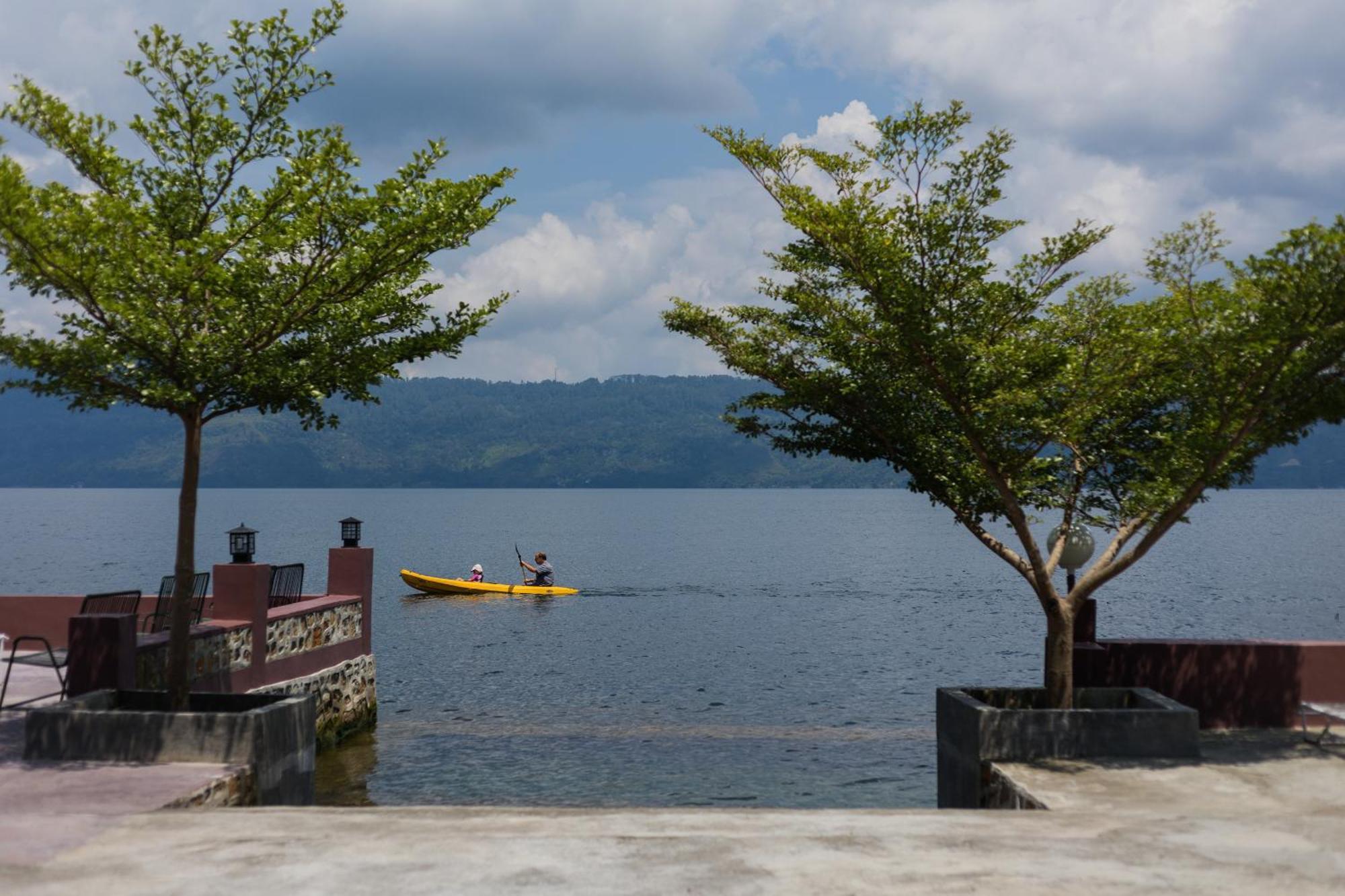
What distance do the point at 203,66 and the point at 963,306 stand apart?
26.6 feet

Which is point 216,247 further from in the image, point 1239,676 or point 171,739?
point 1239,676

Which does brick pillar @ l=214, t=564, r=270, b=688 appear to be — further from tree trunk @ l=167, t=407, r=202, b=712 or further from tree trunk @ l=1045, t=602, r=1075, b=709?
tree trunk @ l=1045, t=602, r=1075, b=709

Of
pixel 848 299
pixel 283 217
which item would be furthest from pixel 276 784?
pixel 848 299

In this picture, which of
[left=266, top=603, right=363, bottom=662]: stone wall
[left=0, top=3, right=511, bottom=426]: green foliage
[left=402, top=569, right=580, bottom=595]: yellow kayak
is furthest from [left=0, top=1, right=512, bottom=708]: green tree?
[left=402, top=569, right=580, bottom=595]: yellow kayak

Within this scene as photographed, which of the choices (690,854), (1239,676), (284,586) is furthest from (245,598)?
(1239,676)

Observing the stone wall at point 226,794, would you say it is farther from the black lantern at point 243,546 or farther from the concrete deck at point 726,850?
the black lantern at point 243,546

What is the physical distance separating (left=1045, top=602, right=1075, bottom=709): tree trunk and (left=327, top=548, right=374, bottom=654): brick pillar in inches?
486

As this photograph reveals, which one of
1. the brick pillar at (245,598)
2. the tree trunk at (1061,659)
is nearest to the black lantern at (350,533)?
the brick pillar at (245,598)

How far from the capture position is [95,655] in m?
12.6

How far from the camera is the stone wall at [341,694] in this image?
1906 cm

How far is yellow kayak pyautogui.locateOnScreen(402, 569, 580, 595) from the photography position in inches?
2154

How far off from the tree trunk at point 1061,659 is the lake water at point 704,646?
5959 millimetres

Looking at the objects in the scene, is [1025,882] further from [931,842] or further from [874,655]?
[874,655]

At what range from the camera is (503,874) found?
24.5 ft
